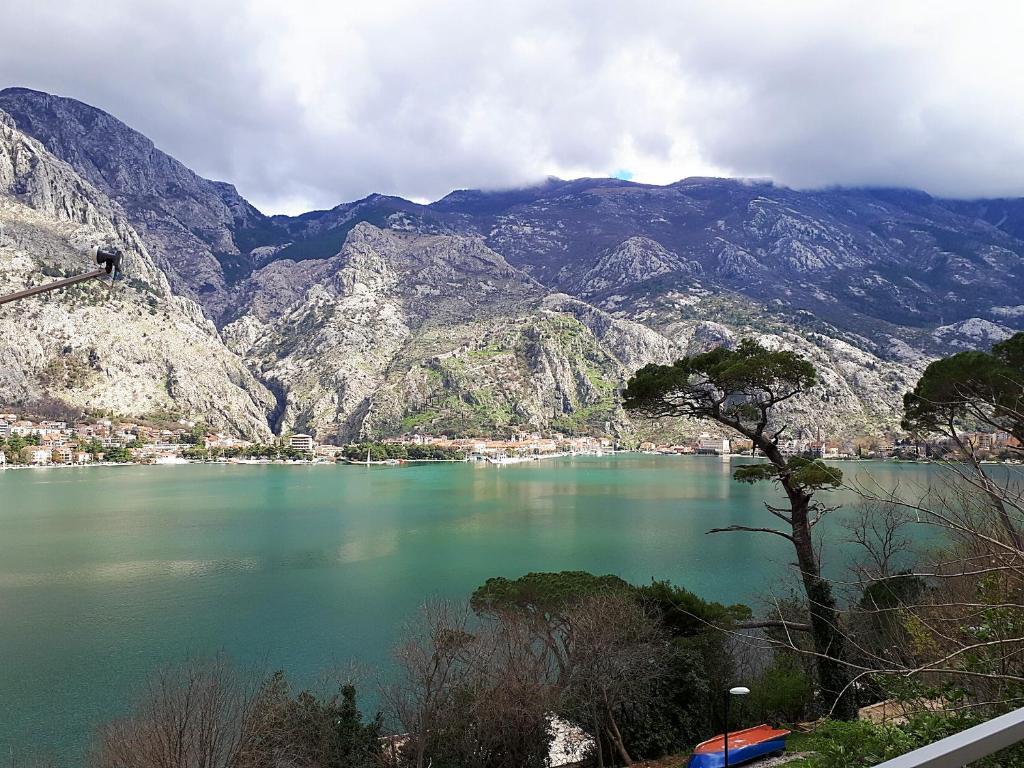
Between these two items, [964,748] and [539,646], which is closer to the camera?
[964,748]

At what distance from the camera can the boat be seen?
9992 mm

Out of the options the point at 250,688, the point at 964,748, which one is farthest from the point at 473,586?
the point at 964,748

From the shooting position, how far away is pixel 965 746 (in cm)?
116

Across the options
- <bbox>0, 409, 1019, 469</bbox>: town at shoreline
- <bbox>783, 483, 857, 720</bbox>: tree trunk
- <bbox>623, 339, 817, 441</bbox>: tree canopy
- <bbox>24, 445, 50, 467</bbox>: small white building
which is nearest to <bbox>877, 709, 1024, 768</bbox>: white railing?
<bbox>783, 483, 857, 720</bbox>: tree trunk

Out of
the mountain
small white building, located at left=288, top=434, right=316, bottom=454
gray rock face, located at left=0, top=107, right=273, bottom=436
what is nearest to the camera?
gray rock face, located at left=0, top=107, right=273, bottom=436

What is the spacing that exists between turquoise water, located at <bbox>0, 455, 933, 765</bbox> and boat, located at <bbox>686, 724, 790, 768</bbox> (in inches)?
363

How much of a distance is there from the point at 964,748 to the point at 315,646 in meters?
19.9

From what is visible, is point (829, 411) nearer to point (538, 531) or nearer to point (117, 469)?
point (538, 531)

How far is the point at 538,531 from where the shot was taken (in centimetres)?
3884

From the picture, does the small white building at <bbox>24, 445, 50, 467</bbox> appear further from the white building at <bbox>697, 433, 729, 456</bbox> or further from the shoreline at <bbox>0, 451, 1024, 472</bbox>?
the white building at <bbox>697, 433, 729, 456</bbox>

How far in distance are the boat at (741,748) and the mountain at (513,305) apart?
332 ft

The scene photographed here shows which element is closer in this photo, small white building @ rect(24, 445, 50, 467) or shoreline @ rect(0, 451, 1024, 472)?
small white building @ rect(24, 445, 50, 467)

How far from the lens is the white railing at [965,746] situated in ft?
3.65

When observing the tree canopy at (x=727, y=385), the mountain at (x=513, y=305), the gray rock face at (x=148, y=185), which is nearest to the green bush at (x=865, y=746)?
the tree canopy at (x=727, y=385)
